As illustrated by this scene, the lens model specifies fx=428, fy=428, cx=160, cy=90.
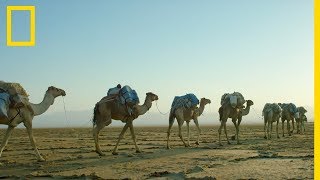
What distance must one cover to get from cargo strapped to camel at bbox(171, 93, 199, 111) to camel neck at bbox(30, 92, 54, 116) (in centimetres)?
665

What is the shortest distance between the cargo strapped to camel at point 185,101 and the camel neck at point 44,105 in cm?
665

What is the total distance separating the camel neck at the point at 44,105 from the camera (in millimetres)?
13077

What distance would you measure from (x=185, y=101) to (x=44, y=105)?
287 inches

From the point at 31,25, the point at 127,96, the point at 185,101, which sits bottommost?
the point at 185,101

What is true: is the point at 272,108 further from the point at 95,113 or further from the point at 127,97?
the point at 95,113

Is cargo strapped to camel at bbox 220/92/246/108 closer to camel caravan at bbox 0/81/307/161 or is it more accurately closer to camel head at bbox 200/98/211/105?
camel caravan at bbox 0/81/307/161

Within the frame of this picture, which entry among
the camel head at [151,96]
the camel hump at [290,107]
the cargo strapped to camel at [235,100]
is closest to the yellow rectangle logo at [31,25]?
the camel head at [151,96]

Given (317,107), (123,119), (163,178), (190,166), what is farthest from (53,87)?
(317,107)

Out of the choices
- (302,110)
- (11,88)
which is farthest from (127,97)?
(302,110)

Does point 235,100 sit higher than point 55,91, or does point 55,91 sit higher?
point 55,91

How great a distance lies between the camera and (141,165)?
1124 centimetres

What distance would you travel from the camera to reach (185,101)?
62.4 feet

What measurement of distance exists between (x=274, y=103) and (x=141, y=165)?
17087mm

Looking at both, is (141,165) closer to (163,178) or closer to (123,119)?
(163,178)
